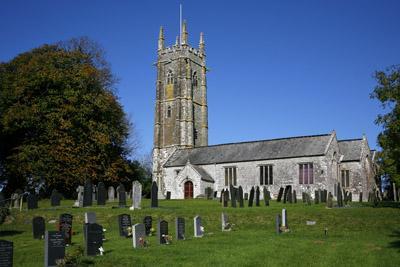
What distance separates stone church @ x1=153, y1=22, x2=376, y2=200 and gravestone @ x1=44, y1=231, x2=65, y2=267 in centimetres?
3247

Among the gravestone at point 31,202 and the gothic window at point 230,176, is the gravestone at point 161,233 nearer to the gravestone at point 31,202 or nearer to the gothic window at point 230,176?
the gravestone at point 31,202

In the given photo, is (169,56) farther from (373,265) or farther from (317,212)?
(373,265)

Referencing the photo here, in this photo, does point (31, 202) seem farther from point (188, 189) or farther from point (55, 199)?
point (188, 189)

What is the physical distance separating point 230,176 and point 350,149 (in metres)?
11.8

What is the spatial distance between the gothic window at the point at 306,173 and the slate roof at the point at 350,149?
4417 millimetres

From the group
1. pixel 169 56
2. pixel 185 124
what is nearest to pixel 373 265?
pixel 185 124

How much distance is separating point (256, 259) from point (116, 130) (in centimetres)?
3047

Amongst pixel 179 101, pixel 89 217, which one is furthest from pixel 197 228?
pixel 179 101

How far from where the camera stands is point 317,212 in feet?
75.7

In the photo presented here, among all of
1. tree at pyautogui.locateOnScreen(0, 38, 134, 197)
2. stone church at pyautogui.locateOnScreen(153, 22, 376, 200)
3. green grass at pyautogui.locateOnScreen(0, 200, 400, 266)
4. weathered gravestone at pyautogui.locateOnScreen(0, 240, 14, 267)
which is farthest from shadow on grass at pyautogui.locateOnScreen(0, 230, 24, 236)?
stone church at pyautogui.locateOnScreen(153, 22, 376, 200)

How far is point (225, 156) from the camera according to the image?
48531 mm

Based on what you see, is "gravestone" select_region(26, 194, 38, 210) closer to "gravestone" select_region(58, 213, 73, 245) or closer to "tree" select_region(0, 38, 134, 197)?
"tree" select_region(0, 38, 134, 197)

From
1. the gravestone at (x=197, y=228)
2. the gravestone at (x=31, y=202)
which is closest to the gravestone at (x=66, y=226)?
the gravestone at (x=197, y=228)

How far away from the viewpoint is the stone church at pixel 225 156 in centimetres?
4309
